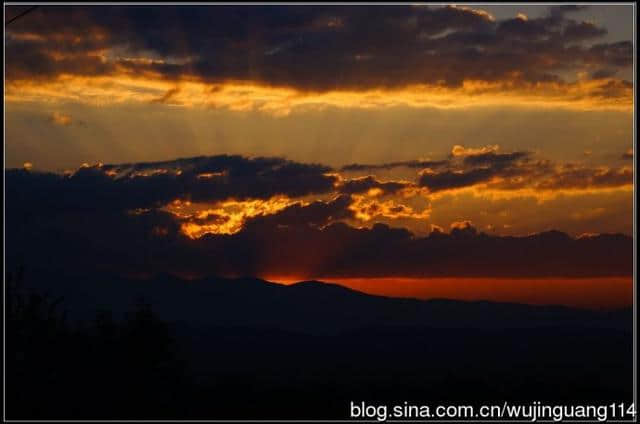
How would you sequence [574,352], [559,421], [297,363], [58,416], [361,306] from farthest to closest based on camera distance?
[361,306] → [297,363] → [574,352] → [58,416] → [559,421]

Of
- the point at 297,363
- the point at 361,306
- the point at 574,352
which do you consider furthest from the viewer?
the point at 361,306

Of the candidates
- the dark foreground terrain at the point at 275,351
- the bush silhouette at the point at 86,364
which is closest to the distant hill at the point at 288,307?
the dark foreground terrain at the point at 275,351

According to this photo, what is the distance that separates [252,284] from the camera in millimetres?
191250

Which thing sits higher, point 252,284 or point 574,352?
point 252,284

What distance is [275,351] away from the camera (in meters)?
140

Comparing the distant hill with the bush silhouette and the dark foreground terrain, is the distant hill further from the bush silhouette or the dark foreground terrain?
the bush silhouette

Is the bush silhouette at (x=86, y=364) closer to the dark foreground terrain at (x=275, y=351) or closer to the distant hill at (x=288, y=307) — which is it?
the dark foreground terrain at (x=275, y=351)

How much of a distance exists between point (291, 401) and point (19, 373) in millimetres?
11548

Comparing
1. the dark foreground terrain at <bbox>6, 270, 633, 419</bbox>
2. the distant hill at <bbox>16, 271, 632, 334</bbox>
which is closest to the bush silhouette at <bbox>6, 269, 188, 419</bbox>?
the dark foreground terrain at <bbox>6, 270, 633, 419</bbox>

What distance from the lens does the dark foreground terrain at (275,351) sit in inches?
1594

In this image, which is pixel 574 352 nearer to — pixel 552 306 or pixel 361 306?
pixel 552 306

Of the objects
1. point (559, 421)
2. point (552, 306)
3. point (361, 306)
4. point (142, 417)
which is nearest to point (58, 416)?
point (142, 417)

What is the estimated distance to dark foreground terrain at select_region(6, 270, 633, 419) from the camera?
40.5m

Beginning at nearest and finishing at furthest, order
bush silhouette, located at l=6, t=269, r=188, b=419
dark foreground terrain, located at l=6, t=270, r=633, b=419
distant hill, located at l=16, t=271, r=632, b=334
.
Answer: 1. bush silhouette, located at l=6, t=269, r=188, b=419
2. dark foreground terrain, located at l=6, t=270, r=633, b=419
3. distant hill, located at l=16, t=271, r=632, b=334
